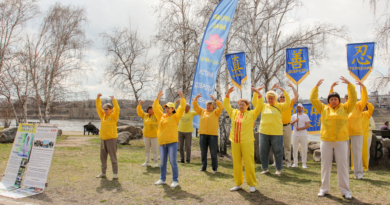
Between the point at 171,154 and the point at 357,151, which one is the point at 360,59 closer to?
the point at 357,151

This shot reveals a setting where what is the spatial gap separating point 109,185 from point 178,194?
1612mm

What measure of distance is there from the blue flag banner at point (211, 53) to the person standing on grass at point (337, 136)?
3546 mm

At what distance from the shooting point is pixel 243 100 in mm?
5102

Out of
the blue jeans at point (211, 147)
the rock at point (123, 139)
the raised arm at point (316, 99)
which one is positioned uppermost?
the raised arm at point (316, 99)

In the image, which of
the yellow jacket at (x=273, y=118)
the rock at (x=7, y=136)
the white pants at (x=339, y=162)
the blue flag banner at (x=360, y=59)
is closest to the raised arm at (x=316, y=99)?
the white pants at (x=339, y=162)

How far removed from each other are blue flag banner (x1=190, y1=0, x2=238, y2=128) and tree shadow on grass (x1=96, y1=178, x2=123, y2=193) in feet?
8.75

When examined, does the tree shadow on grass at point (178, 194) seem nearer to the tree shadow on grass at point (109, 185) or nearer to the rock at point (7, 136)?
the tree shadow on grass at point (109, 185)

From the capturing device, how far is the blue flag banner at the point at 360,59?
705 cm

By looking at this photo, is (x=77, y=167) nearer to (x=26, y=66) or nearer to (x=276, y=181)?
(x=276, y=181)

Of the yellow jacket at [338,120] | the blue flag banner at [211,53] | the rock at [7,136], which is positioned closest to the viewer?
the yellow jacket at [338,120]

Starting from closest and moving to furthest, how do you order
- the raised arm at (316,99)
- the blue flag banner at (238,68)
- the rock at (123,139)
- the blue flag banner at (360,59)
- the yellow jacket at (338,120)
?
the yellow jacket at (338,120) < the raised arm at (316,99) < the blue flag banner at (360,59) < the blue flag banner at (238,68) < the rock at (123,139)

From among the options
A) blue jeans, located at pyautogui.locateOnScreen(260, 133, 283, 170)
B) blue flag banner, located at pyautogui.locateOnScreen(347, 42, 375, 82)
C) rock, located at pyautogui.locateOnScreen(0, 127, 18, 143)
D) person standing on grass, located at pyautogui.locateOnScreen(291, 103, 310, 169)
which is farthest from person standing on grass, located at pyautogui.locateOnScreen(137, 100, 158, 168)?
rock, located at pyautogui.locateOnScreen(0, 127, 18, 143)

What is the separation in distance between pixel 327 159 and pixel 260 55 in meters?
10.1

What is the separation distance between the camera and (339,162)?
4383 millimetres
